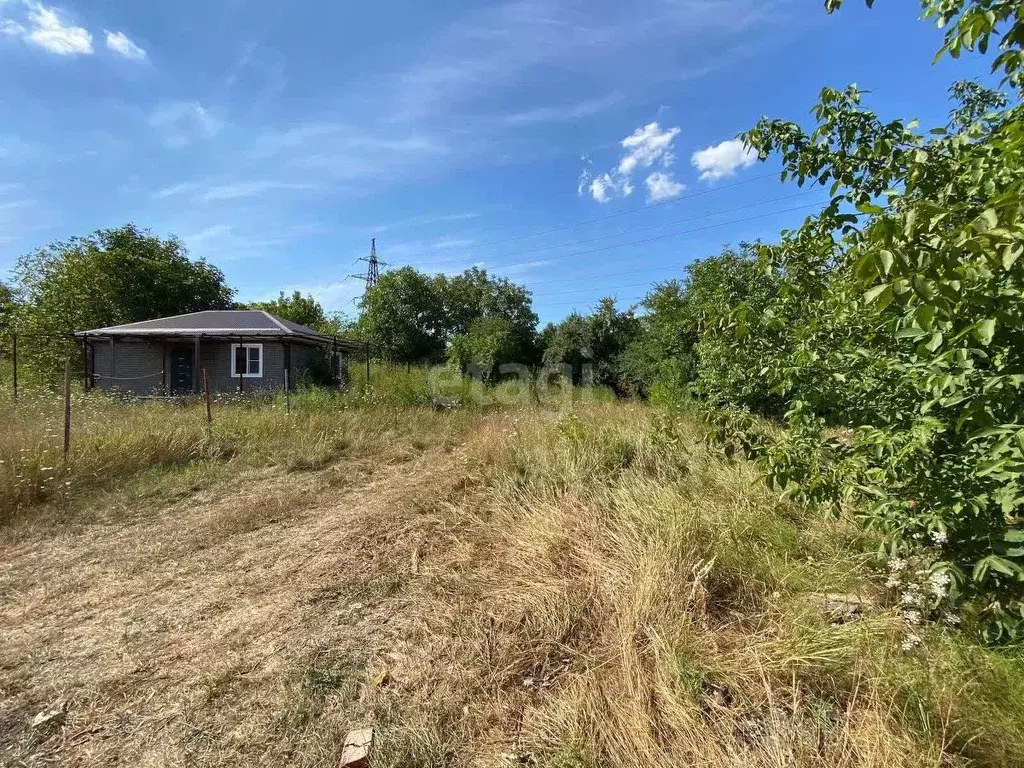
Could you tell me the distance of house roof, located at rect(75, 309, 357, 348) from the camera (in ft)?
50.3

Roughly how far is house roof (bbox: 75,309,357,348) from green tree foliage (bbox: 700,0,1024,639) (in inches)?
609

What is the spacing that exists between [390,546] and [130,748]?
6.38 ft

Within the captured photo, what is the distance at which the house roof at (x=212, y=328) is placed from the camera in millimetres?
15344

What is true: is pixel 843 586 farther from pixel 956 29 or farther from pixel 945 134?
pixel 956 29

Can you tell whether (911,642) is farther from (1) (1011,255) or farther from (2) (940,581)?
(1) (1011,255)

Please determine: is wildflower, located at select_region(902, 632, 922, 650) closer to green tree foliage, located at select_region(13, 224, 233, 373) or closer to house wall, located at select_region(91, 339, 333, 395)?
house wall, located at select_region(91, 339, 333, 395)

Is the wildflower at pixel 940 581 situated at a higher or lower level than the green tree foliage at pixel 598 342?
lower

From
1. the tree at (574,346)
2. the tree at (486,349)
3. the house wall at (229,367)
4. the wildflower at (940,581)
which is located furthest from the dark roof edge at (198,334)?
the wildflower at (940,581)

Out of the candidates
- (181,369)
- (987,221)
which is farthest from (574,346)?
(987,221)

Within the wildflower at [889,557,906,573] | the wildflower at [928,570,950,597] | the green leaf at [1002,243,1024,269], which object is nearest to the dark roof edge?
the wildflower at [889,557,906,573]

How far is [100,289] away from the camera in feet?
66.9

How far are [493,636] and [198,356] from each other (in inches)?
677

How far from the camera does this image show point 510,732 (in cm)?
192

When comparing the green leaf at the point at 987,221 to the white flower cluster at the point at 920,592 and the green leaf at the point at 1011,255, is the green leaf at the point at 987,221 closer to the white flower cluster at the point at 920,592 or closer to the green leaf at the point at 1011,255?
the green leaf at the point at 1011,255
